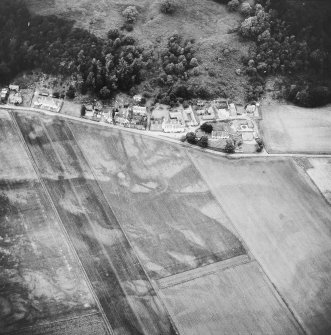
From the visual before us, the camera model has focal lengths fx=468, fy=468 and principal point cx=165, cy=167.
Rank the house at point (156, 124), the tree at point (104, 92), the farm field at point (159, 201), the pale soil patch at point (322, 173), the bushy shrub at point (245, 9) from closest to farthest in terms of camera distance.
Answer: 1. the farm field at point (159, 201)
2. the pale soil patch at point (322, 173)
3. the house at point (156, 124)
4. the tree at point (104, 92)
5. the bushy shrub at point (245, 9)

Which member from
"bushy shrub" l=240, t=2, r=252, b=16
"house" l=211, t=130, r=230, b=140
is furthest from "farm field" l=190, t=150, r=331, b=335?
"bushy shrub" l=240, t=2, r=252, b=16

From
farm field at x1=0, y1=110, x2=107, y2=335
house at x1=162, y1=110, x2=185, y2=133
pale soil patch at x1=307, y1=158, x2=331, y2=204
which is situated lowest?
farm field at x1=0, y1=110, x2=107, y2=335

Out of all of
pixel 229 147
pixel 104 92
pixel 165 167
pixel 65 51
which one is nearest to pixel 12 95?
pixel 65 51

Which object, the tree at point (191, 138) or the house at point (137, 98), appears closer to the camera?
the tree at point (191, 138)

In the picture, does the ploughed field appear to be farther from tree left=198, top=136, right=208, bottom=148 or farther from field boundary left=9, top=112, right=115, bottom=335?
tree left=198, top=136, right=208, bottom=148

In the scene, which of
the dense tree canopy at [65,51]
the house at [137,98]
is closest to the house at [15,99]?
the dense tree canopy at [65,51]

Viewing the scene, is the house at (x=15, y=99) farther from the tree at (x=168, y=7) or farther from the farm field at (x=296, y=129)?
the farm field at (x=296, y=129)

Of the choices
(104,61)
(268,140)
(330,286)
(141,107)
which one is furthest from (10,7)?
(330,286)
